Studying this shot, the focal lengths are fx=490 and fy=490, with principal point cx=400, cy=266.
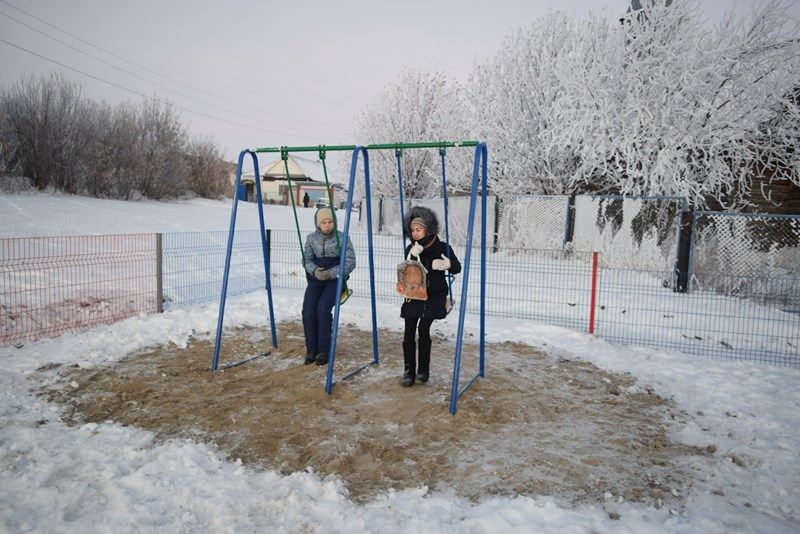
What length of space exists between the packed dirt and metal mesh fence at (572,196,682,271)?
24.8 feet

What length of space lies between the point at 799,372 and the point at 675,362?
4.36 ft

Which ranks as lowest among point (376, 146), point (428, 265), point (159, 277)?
point (159, 277)

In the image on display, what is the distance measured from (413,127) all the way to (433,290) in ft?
66.6

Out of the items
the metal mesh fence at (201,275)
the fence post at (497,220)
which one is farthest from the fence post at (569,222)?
the metal mesh fence at (201,275)

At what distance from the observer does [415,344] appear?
16.3 ft

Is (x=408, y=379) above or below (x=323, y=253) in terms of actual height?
below

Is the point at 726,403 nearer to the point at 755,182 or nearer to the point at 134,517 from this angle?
the point at 134,517

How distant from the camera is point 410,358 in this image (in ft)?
16.2

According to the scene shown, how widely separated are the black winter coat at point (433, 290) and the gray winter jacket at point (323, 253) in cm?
99

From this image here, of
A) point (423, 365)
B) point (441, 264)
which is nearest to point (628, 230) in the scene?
point (423, 365)

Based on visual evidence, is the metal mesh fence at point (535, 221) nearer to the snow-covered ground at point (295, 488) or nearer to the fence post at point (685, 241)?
the fence post at point (685, 241)

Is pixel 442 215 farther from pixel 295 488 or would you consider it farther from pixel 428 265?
pixel 295 488

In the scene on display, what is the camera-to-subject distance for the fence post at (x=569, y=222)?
547 inches

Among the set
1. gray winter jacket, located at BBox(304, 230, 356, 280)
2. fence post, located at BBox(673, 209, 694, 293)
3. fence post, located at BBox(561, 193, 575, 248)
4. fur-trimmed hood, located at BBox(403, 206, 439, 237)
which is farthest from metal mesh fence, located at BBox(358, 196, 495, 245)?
fur-trimmed hood, located at BBox(403, 206, 439, 237)
